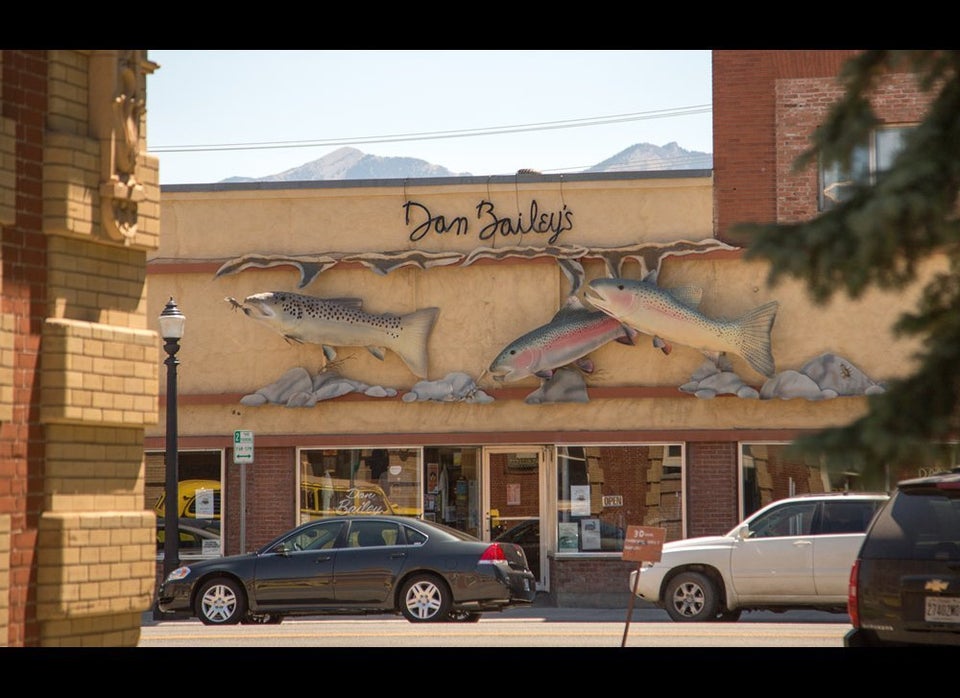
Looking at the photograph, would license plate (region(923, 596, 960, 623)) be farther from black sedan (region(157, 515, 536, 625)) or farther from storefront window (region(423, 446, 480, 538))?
storefront window (region(423, 446, 480, 538))

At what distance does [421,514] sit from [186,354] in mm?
5034

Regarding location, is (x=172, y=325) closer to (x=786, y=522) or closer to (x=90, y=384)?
(x=786, y=522)

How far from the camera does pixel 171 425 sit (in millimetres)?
21297

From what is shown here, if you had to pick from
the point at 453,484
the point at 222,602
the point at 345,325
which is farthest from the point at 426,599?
the point at 345,325

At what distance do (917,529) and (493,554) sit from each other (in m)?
8.76

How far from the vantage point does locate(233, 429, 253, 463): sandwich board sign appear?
2259cm

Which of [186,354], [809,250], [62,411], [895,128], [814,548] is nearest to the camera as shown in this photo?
[809,250]

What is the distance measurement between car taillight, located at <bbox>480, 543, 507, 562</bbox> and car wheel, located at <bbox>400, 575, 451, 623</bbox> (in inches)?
25.2

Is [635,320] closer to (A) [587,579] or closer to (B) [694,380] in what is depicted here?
(B) [694,380]

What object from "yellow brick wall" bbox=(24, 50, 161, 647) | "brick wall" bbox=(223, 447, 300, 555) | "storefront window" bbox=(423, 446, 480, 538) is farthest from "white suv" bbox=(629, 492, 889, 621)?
"yellow brick wall" bbox=(24, 50, 161, 647)

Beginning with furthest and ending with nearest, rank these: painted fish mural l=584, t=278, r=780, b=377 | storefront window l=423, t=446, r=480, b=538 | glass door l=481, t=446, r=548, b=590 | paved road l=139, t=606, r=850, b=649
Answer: storefront window l=423, t=446, r=480, b=538 → glass door l=481, t=446, r=548, b=590 → painted fish mural l=584, t=278, r=780, b=377 → paved road l=139, t=606, r=850, b=649

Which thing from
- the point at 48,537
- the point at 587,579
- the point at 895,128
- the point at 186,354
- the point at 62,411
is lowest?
the point at 587,579

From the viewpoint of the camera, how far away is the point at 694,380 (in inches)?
923

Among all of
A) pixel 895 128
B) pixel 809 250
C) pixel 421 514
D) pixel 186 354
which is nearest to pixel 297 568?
pixel 421 514
